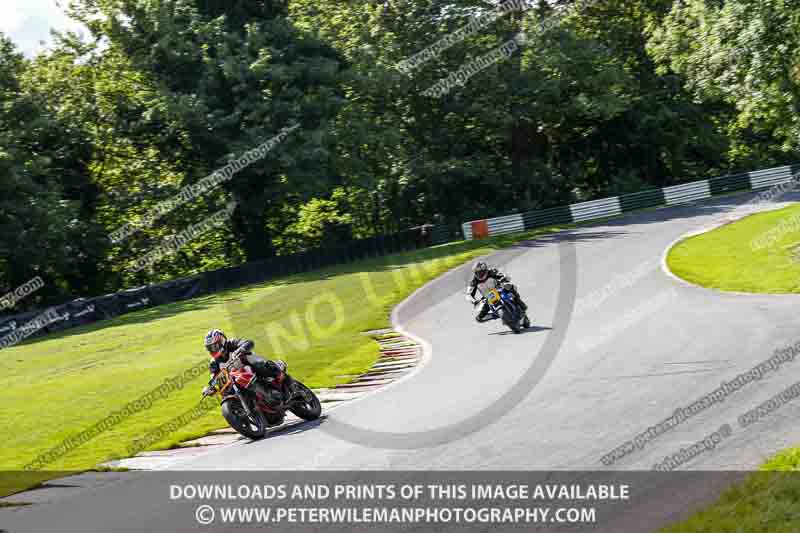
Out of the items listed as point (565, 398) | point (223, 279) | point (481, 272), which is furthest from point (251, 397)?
point (223, 279)

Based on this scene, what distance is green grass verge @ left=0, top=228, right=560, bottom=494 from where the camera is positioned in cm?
1648

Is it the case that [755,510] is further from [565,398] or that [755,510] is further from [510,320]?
[510,320]

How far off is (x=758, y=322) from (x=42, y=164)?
3451 cm

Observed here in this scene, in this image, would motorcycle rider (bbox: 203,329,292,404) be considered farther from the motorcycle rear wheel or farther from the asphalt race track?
the asphalt race track

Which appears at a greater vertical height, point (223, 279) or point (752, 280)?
point (223, 279)

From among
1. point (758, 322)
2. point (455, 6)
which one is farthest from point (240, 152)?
point (758, 322)

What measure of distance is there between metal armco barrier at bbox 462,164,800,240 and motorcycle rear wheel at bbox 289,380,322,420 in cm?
3351

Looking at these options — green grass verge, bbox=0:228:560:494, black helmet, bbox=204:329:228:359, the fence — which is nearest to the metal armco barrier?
the fence

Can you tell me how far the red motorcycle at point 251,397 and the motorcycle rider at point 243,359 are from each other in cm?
2

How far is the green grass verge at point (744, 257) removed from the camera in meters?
21.9

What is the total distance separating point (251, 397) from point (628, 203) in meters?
38.8

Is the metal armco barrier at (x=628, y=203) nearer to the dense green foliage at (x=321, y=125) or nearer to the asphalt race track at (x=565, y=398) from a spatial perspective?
the dense green foliage at (x=321, y=125)

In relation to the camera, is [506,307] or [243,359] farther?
[506,307]

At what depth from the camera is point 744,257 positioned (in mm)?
26578
